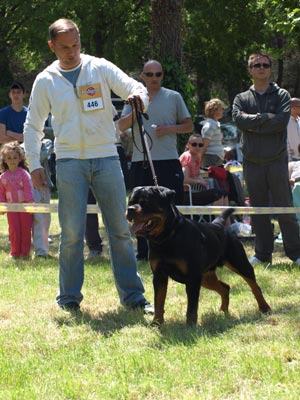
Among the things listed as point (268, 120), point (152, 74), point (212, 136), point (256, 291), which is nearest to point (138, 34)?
point (212, 136)

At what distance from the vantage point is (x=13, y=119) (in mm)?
9211

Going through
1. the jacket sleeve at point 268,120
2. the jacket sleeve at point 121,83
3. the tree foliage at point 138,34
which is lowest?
the jacket sleeve at point 268,120

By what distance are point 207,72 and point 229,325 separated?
28332mm

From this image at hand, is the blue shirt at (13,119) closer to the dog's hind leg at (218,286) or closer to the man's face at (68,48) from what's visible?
the man's face at (68,48)

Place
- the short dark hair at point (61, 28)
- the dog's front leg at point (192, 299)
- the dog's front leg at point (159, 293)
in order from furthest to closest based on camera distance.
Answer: the short dark hair at point (61, 28), the dog's front leg at point (159, 293), the dog's front leg at point (192, 299)

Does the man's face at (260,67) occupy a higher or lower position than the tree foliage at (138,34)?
lower

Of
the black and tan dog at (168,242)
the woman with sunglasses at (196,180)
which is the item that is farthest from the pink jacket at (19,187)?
the black and tan dog at (168,242)

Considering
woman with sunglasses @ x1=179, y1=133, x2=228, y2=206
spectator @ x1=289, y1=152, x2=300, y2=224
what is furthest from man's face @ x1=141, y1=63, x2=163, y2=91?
spectator @ x1=289, y1=152, x2=300, y2=224

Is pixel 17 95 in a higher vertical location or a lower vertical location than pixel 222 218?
higher

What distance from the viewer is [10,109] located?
30.4 feet

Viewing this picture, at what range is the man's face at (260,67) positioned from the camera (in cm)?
770

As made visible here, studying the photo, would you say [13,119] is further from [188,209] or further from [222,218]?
[222,218]

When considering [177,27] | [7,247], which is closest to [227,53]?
[177,27]

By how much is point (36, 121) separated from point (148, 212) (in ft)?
4.37
